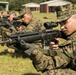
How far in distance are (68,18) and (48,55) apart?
665 mm

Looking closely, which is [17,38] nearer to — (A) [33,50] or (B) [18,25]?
(A) [33,50]

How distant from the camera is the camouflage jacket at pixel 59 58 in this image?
4.27 meters

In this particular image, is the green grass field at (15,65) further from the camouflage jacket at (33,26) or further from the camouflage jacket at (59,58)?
the camouflage jacket at (59,58)

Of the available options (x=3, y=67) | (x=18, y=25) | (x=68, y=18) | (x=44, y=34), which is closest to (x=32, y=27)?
(x=18, y=25)

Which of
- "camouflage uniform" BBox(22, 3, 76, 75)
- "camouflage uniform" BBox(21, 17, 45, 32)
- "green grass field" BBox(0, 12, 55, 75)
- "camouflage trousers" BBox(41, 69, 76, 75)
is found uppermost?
"camouflage uniform" BBox(22, 3, 76, 75)

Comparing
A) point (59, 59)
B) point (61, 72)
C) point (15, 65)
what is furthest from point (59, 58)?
point (15, 65)

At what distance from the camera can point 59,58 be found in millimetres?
4328

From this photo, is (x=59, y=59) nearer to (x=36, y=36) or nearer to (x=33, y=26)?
(x=36, y=36)

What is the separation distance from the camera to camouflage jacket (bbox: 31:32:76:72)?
427 centimetres

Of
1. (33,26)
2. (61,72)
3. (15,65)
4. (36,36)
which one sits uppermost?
(36,36)

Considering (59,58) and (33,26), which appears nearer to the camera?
(59,58)

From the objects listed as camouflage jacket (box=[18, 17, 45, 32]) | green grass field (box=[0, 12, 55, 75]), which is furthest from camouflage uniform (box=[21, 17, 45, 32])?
green grass field (box=[0, 12, 55, 75])

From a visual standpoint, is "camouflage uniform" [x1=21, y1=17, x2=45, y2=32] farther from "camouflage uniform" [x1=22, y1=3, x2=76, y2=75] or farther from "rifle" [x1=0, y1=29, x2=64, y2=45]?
"camouflage uniform" [x1=22, y1=3, x2=76, y2=75]

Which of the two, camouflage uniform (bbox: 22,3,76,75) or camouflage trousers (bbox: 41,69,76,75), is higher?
camouflage uniform (bbox: 22,3,76,75)
